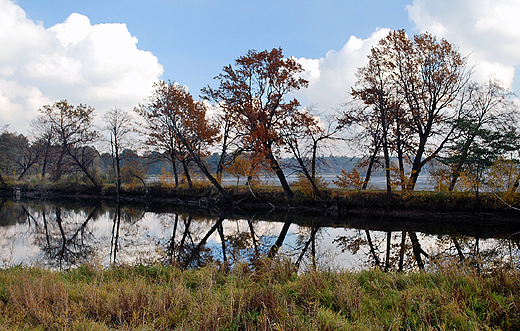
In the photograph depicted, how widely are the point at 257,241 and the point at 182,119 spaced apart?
17.4m

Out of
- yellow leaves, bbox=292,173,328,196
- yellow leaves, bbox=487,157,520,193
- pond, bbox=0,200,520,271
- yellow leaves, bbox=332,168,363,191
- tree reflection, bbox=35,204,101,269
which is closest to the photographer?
pond, bbox=0,200,520,271

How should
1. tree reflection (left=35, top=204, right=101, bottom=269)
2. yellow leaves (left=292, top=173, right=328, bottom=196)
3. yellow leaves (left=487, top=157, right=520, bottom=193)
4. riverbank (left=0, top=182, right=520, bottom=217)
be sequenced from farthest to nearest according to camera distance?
yellow leaves (left=292, top=173, right=328, bottom=196)
riverbank (left=0, top=182, right=520, bottom=217)
yellow leaves (left=487, top=157, right=520, bottom=193)
tree reflection (left=35, top=204, right=101, bottom=269)

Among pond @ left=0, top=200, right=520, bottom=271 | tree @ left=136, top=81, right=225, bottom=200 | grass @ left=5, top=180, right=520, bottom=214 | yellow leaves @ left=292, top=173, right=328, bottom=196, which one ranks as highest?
tree @ left=136, top=81, right=225, bottom=200

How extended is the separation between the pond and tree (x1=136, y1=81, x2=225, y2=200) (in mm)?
8324

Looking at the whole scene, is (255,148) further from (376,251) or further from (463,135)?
(463,135)

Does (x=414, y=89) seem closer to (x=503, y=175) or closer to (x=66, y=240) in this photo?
(x=503, y=175)

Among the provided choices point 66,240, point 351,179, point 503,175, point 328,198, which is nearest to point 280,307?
point 66,240

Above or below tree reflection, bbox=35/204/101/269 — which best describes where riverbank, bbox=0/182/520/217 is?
above

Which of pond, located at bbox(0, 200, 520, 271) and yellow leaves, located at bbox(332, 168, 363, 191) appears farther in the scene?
yellow leaves, located at bbox(332, 168, 363, 191)

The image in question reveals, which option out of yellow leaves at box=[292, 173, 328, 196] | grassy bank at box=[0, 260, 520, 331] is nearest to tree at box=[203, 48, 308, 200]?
yellow leaves at box=[292, 173, 328, 196]

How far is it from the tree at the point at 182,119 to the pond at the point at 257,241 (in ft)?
27.3

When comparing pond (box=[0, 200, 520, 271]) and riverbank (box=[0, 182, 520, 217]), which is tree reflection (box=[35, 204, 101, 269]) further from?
riverbank (box=[0, 182, 520, 217])

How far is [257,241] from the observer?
44.4ft

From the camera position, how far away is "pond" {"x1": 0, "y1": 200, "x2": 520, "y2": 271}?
33.0ft
